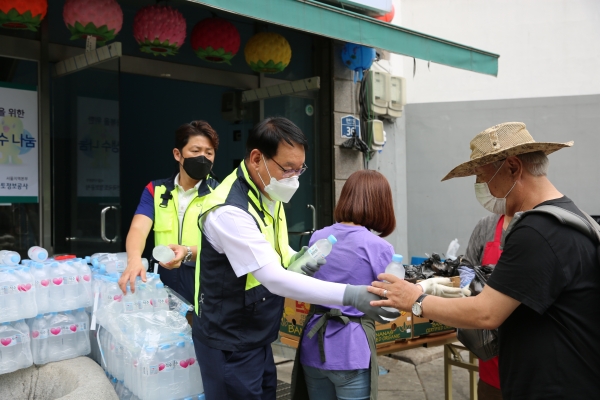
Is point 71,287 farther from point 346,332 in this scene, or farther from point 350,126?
point 350,126

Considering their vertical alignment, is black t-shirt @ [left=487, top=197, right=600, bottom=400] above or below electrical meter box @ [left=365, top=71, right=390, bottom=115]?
below

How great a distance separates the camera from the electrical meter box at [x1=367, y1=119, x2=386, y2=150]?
7520 mm

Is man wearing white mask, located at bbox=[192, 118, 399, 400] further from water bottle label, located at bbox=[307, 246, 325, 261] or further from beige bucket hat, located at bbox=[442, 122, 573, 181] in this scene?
beige bucket hat, located at bbox=[442, 122, 573, 181]

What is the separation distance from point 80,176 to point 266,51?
2167 millimetres

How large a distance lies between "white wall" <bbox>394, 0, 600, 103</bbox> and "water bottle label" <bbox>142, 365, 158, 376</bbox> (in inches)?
272

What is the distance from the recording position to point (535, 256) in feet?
6.15

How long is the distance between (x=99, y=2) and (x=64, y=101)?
1226mm


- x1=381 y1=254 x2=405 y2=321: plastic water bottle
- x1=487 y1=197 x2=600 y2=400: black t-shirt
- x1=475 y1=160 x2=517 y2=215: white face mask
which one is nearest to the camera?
x1=487 y1=197 x2=600 y2=400: black t-shirt

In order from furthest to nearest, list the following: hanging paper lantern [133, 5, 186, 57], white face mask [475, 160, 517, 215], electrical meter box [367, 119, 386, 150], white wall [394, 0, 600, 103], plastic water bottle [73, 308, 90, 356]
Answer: white wall [394, 0, 600, 103] → electrical meter box [367, 119, 386, 150] → hanging paper lantern [133, 5, 186, 57] → plastic water bottle [73, 308, 90, 356] → white face mask [475, 160, 517, 215]

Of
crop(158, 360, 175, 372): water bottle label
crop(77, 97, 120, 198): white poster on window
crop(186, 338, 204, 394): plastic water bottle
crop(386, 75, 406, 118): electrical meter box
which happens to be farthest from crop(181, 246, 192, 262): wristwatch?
crop(386, 75, 406, 118): electrical meter box

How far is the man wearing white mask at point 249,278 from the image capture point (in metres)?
2.22

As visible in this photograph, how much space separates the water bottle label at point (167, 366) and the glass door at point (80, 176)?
9.10 feet

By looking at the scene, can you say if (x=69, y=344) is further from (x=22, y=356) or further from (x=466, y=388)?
(x=466, y=388)

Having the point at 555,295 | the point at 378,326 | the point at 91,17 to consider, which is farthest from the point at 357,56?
the point at 555,295
